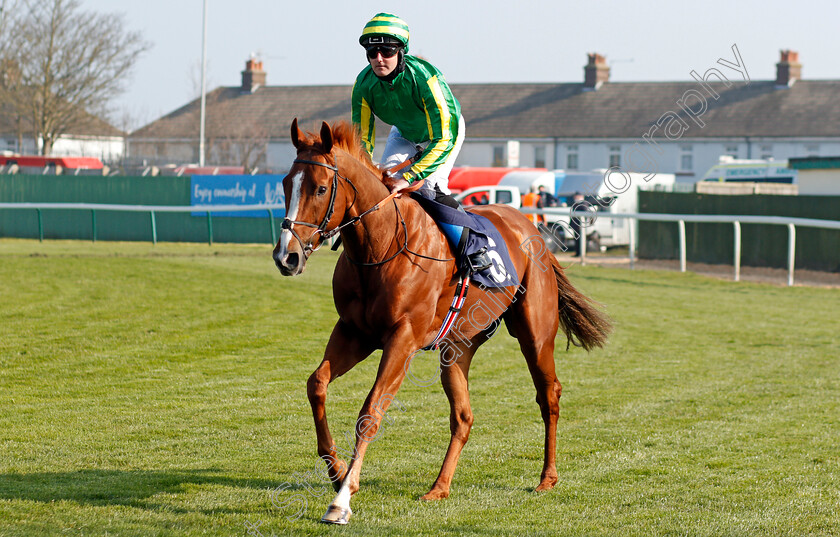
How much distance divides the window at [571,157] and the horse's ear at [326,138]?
4622 cm

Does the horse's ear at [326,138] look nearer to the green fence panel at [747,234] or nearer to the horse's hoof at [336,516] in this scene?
the horse's hoof at [336,516]

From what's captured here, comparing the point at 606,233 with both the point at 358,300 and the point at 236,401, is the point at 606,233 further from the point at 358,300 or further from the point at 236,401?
the point at 358,300

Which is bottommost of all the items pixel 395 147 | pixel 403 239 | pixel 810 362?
pixel 810 362

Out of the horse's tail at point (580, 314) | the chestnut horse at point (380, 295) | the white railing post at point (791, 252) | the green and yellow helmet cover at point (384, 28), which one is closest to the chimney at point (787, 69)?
the white railing post at point (791, 252)

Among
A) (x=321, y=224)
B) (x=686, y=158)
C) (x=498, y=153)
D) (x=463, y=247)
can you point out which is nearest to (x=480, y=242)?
(x=463, y=247)

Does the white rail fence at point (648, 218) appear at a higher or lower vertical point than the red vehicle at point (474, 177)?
lower

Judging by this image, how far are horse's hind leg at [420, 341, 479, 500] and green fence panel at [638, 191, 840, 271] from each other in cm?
1542

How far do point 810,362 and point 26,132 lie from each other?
40.2m

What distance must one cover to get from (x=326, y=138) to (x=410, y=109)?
0.99 meters

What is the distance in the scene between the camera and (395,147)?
537 centimetres

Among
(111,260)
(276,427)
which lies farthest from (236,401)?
(111,260)

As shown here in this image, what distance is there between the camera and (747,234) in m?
20.0

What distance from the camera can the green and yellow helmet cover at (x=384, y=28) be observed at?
4.80m

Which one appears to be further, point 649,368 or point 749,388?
point 649,368
